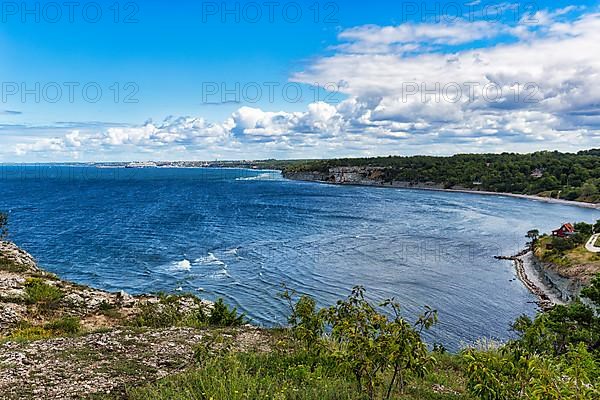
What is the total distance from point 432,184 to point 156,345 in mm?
149487

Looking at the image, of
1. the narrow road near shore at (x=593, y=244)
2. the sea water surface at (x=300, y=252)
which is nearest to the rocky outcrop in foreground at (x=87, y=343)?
the sea water surface at (x=300, y=252)

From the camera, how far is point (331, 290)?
34.2 m

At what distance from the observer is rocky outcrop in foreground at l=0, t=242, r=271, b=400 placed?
9.51 meters

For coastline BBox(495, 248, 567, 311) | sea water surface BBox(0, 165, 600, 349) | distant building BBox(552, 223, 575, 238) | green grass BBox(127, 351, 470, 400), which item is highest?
green grass BBox(127, 351, 470, 400)

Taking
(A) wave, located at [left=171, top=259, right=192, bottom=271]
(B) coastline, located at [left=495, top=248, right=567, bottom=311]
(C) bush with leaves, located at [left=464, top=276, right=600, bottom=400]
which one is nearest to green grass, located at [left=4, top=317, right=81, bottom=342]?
(C) bush with leaves, located at [left=464, top=276, right=600, bottom=400]

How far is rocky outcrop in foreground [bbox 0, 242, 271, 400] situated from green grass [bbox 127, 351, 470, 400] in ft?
2.23

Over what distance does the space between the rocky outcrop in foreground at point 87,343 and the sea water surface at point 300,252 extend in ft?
34.0

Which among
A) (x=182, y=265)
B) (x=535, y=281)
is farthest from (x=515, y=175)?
(x=182, y=265)

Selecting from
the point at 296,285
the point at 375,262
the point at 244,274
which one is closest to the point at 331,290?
the point at 296,285

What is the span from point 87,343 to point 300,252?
118 ft

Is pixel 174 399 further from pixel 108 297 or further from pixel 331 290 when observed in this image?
pixel 331 290

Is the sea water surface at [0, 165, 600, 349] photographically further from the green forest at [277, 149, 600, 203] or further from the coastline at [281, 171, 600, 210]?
the green forest at [277, 149, 600, 203]

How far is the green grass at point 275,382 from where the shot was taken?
772 cm

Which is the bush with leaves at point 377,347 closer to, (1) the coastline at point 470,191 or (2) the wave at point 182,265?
(2) the wave at point 182,265
